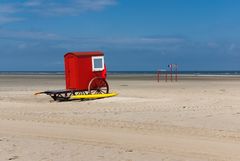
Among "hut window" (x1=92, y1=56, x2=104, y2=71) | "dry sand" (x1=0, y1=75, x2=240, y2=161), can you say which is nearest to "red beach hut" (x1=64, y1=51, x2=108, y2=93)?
"hut window" (x1=92, y1=56, x2=104, y2=71)

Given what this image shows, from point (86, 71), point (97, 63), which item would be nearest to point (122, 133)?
point (86, 71)

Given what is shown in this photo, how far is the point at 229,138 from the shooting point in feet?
31.4

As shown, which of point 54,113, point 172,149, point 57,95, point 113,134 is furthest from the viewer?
point 57,95

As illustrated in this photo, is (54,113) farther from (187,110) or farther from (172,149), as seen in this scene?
(172,149)

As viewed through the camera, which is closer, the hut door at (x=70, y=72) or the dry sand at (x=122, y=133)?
the dry sand at (x=122, y=133)

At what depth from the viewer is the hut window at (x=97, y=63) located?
21203 millimetres

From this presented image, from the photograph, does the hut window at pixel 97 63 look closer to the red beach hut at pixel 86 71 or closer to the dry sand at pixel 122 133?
the red beach hut at pixel 86 71

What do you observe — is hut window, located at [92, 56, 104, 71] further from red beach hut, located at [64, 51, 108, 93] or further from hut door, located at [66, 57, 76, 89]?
hut door, located at [66, 57, 76, 89]

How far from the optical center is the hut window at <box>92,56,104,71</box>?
21.2m

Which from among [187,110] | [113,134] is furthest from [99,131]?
[187,110]

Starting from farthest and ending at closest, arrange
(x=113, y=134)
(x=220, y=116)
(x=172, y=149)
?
(x=220, y=116), (x=113, y=134), (x=172, y=149)

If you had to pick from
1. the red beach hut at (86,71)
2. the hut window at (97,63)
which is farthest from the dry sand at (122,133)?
the hut window at (97,63)

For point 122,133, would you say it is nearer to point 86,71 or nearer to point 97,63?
point 86,71

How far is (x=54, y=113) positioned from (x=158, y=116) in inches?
139
